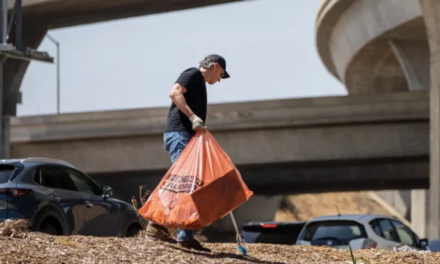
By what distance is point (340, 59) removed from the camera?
50.7 m

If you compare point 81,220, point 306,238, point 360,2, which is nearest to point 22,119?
point 360,2

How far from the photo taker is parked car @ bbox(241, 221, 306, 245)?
71.4 ft

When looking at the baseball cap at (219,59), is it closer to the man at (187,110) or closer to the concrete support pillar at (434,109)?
the man at (187,110)

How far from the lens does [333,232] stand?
18.2 m

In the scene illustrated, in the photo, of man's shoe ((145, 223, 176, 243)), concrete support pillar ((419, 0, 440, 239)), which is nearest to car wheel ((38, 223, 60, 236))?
man's shoe ((145, 223, 176, 243))

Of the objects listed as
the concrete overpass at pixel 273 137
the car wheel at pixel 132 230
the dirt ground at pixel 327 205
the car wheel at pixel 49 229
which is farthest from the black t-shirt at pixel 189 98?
the dirt ground at pixel 327 205

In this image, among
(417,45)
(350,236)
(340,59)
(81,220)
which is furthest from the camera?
(340,59)

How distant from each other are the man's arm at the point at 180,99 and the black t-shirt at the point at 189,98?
0.18 feet

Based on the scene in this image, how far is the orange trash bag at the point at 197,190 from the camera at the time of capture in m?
9.60

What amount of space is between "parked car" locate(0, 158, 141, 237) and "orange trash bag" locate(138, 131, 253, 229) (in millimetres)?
3888

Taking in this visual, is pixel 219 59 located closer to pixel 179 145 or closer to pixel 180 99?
pixel 180 99

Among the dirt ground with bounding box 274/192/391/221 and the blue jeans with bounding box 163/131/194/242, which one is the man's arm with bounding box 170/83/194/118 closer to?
the blue jeans with bounding box 163/131/194/242

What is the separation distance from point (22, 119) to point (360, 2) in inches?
534

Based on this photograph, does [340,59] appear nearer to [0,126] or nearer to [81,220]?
[0,126]
